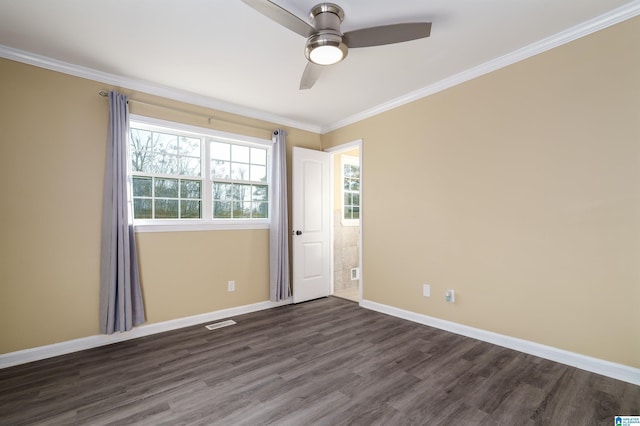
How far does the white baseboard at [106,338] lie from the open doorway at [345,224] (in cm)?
158

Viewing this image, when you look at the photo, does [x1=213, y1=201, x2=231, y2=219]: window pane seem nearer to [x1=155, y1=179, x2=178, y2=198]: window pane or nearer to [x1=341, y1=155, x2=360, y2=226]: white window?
[x1=155, y1=179, x2=178, y2=198]: window pane

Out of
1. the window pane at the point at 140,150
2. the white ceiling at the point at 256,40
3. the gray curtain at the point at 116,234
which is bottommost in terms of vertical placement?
the gray curtain at the point at 116,234

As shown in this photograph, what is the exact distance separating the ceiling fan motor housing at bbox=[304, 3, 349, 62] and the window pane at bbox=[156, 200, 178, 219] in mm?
2408

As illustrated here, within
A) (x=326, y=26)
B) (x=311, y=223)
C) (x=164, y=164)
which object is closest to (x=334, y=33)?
(x=326, y=26)

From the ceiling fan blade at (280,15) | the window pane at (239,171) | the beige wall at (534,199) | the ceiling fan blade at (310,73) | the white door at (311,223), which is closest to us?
the ceiling fan blade at (280,15)

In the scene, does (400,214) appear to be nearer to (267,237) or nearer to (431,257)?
(431,257)

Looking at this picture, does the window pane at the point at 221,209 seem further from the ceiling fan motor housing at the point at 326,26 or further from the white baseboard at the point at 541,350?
the white baseboard at the point at 541,350

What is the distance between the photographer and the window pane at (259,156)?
4.10m

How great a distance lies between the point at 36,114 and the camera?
264 centimetres

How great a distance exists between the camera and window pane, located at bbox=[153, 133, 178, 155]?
11.0 feet

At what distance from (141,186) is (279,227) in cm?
170

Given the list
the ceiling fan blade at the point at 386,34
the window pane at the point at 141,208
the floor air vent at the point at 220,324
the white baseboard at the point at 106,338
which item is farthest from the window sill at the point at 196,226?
the ceiling fan blade at the point at 386,34

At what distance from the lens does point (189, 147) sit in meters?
3.57

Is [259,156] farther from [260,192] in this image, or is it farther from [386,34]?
[386,34]
